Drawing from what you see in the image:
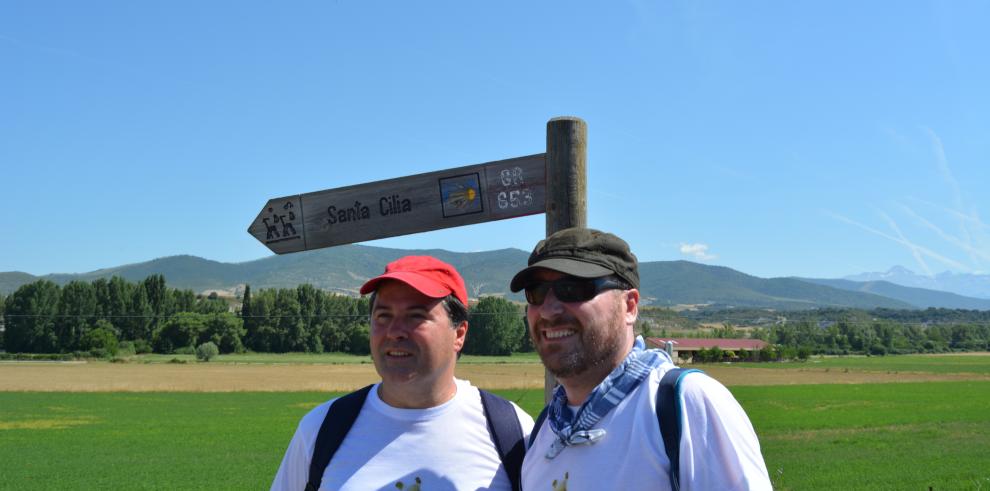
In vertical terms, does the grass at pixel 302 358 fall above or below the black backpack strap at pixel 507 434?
below

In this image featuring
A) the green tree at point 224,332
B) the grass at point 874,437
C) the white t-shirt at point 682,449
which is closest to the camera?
the white t-shirt at point 682,449

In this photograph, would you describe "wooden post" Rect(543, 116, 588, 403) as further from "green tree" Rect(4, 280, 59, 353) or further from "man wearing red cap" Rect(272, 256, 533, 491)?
"green tree" Rect(4, 280, 59, 353)

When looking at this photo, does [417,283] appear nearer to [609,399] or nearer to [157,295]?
[609,399]

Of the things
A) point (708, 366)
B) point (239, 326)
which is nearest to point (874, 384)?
point (708, 366)

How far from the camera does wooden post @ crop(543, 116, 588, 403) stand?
11.2ft

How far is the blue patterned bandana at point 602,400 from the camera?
2.14m

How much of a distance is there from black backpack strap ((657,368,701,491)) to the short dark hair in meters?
1.00

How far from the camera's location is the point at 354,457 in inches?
104

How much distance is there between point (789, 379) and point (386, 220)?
192 feet

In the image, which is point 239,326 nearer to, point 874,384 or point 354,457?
point 874,384

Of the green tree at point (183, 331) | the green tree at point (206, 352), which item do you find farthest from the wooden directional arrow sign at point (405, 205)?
the green tree at point (183, 331)

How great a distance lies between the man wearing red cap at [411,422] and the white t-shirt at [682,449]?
0.53 metres

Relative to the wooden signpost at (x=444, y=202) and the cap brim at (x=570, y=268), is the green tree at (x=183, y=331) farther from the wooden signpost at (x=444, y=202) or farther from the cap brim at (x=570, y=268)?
the cap brim at (x=570, y=268)

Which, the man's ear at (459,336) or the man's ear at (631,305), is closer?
the man's ear at (631,305)
